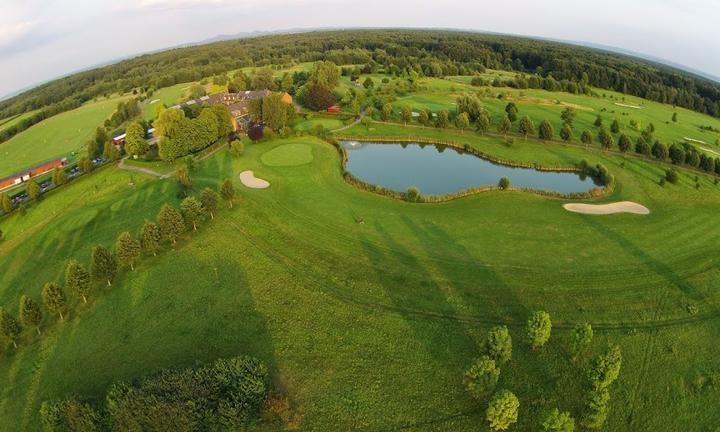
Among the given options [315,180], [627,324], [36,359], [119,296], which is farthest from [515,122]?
[36,359]

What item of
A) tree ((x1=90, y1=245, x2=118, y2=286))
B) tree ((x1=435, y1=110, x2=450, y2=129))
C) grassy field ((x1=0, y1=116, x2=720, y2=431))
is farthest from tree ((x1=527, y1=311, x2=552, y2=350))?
tree ((x1=435, y1=110, x2=450, y2=129))

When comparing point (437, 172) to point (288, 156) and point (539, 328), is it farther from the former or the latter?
point (539, 328)

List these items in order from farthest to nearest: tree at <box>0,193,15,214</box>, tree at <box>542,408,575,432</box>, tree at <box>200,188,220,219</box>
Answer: tree at <box>0,193,15,214</box>
tree at <box>200,188,220,219</box>
tree at <box>542,408,575,432</box>

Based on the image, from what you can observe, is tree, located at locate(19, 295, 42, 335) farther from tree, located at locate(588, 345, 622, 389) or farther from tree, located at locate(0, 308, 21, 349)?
tree, located at locate(588, 345, 622, 389)

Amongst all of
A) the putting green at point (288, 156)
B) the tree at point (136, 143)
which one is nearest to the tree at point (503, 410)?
the putting green at point (288, 156)

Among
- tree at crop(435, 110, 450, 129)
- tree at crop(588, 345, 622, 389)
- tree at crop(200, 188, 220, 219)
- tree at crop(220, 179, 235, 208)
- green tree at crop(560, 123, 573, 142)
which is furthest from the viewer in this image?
tree at crop(435, 110, 450, 129)

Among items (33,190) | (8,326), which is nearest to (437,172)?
(8,326)

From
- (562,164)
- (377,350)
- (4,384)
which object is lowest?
(4,384)

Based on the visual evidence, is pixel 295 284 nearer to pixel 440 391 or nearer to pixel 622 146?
pixel 440 391
